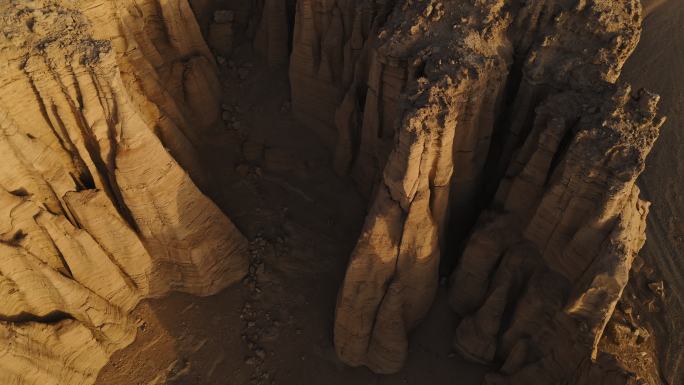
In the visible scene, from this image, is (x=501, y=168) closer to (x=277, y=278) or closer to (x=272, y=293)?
(x=277, y=278)

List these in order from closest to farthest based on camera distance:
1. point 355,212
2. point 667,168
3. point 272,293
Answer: point 272,293 → point 355,212 → point 667,168

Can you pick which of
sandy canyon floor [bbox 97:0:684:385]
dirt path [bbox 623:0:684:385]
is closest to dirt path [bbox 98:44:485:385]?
sandy canyon floor [bbox 97:0:684:385]

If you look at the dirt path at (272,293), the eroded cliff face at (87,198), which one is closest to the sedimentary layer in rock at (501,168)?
the dirt path at (272,293)

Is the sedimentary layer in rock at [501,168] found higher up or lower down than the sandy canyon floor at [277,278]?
higher up

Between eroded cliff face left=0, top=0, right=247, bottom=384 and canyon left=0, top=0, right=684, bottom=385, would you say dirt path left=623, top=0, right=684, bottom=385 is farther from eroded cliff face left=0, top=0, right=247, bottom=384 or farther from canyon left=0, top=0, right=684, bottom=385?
eroded cliff face left=0, top=0, right=247, bottom=384

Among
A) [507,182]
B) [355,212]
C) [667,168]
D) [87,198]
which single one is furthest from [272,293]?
[667,168]

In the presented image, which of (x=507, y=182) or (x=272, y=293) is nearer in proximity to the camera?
(x=507, y=182)

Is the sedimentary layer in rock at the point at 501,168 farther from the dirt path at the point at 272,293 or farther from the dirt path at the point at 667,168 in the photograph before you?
the dirt path at the point at 667,168
